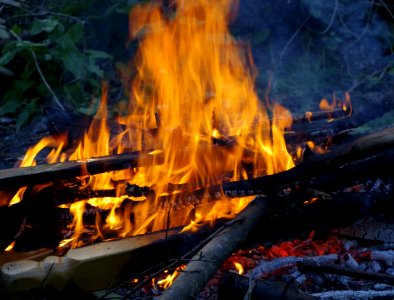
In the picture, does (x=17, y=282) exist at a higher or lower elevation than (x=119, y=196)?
lower

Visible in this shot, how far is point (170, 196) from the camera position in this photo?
9.38ft

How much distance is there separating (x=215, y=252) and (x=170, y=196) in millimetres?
773

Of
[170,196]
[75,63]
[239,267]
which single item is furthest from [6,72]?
[239,267]

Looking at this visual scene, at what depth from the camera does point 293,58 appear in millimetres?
6902

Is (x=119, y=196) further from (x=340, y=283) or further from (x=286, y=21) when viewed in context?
(x=286, y=21)

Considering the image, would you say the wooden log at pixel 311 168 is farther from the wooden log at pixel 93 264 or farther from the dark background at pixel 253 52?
the dark background at pixel 253 52

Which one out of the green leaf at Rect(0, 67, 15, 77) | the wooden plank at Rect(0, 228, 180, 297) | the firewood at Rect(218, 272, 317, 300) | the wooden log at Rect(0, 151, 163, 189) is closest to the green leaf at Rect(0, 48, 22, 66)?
the green leaf at Rect(0, 67, 15, 77)

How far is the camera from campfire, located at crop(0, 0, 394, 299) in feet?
8.04

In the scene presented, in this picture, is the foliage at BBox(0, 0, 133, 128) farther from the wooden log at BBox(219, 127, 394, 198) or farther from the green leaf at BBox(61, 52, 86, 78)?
the wooden log at BBox(219, 127, 394, 198)

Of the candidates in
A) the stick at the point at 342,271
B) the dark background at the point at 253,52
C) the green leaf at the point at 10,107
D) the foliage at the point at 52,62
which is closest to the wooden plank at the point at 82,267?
the stick at the point at 342,271

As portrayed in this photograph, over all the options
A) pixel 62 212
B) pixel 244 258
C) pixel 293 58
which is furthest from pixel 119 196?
pixel 293 58

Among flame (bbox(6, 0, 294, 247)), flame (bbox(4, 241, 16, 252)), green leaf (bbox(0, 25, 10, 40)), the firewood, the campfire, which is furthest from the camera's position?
green leaf (bbox(0, 25, 10, 40))

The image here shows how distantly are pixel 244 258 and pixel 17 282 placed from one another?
138 cm

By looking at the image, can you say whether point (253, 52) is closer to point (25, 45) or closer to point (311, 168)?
point (25, 45)
